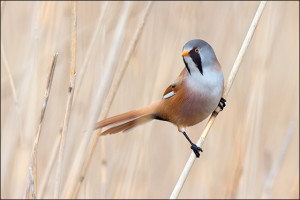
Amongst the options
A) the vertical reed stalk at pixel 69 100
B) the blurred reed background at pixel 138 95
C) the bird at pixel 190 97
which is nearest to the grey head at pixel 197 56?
the bird at pixel 190 97

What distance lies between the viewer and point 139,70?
1833 millimetres

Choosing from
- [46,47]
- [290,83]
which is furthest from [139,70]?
[290,83]

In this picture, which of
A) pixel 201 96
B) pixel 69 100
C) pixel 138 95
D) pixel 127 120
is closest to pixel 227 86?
pixel 201 96

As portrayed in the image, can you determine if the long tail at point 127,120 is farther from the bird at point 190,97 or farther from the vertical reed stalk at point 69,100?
the vertical reed stalk at point 69,100

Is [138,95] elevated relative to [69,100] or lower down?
lower down

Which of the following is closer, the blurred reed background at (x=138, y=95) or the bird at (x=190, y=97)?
the bird at (x=190, y=97)

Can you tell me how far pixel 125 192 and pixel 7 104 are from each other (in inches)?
31.7

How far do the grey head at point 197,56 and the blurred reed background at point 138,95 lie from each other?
0.60 ft

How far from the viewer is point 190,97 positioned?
55.5 inches

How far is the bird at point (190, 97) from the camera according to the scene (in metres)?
1.33

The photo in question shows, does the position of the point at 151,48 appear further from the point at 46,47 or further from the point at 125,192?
the point at 125,192

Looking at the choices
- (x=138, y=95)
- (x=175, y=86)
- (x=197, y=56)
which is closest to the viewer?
(x=197, y=56)

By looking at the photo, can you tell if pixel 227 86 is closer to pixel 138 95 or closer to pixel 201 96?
pixel 201 96

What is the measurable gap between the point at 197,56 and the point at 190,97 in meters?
0.14
